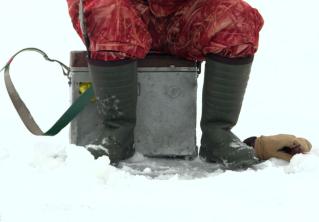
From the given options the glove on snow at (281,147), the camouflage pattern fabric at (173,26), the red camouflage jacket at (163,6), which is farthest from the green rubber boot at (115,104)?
the glove on snow at (281,147)

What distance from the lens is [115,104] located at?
2.02 metres

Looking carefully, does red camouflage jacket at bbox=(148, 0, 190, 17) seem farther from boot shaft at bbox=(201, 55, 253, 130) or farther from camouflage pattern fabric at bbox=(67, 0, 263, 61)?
boot shaft at bbox=(201, 55, 253, 130)

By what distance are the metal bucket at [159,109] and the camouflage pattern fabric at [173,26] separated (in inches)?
3.2

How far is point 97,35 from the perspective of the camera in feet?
6.32

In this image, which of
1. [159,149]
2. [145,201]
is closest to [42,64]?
[159,149]

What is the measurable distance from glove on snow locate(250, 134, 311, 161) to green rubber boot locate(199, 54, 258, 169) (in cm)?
8

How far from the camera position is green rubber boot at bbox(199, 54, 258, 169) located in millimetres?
2004

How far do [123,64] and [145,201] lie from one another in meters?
0.65

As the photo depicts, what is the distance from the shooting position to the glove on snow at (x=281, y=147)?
2.03 meters

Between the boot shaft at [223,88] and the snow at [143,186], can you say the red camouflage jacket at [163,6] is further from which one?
the snow at [143,186]

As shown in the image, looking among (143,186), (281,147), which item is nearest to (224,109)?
(281,147)

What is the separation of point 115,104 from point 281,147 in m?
0.60

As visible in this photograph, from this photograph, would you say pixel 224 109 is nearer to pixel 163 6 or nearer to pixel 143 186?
→ pixel 163 6

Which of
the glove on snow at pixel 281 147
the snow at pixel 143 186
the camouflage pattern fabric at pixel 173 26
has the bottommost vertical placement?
the glove on snow at pixel 281 147
